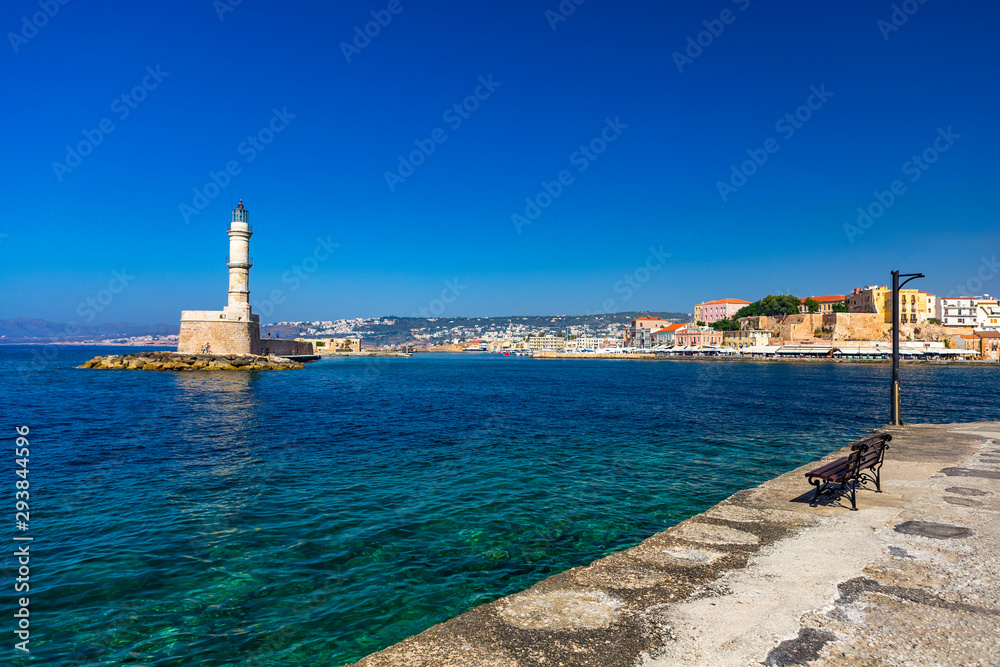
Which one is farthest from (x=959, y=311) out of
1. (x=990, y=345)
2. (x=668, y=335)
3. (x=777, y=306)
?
(x=668, y=335)

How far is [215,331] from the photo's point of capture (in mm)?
56375

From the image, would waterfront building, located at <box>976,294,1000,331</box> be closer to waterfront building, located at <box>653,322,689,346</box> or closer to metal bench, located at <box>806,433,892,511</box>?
waterfront building, located at <box>653,322,689,346</box>

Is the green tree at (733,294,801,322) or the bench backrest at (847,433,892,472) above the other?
the green tree at (733,294,801,322)

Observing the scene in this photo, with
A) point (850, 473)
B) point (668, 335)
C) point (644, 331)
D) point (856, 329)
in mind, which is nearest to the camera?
point (850, 473)

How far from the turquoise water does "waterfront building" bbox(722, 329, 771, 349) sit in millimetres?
112025

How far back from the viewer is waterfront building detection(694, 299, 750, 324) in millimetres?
168000

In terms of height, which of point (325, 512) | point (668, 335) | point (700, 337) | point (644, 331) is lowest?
point (325, 512)

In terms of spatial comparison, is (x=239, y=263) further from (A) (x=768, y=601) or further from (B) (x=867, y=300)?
(B) (x=867, y=300)

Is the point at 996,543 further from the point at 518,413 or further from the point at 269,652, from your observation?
the point at 518,413

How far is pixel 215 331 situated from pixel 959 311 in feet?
456

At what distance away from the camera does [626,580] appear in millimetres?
4910

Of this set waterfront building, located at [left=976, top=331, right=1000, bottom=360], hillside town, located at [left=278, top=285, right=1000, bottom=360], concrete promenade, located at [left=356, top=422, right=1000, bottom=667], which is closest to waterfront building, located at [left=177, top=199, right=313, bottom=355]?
concrete promenade, located at [left=356, top=422, right=1000, bottom=667]

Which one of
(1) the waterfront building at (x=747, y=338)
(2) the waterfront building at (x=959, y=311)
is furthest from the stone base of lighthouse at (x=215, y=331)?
(2) the waterfront building at (x=959, y=311)

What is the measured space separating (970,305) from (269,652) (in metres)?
148
